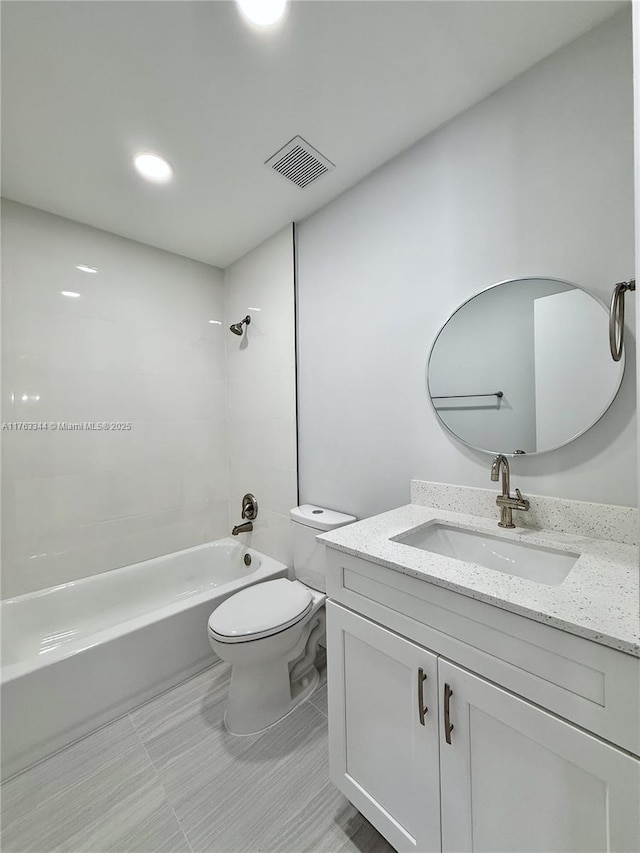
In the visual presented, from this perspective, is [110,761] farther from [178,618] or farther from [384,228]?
[384,228]

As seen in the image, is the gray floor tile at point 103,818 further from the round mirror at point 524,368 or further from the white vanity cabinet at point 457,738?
the round mirror at point 524,368

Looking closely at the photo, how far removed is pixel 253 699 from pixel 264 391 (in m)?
1.67

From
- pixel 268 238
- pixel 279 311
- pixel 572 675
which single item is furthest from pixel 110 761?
pixel 268 238

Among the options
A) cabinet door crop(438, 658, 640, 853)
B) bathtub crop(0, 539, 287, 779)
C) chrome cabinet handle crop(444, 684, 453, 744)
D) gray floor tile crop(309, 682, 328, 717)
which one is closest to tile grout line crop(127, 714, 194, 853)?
bathtub crop(0, 539, 287, 779)

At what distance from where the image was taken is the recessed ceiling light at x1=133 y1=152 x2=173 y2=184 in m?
1.55

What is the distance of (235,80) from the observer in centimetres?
122

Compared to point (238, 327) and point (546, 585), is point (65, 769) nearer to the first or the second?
point (546, 585)

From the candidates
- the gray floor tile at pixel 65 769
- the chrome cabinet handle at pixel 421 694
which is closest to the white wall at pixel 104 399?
the gray floor tile at pixel 65 769

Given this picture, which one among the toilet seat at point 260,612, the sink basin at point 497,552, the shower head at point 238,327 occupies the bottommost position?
the toilet seat at point 260,612

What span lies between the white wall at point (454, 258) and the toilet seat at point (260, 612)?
50 cm

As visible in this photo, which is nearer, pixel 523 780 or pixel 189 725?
pixel 523 780

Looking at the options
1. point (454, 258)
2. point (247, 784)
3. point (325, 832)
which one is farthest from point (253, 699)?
point (454, 258)

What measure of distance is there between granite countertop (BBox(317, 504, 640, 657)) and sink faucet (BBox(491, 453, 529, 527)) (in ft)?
0.12

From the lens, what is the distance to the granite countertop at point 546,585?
0.62 m
